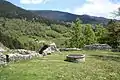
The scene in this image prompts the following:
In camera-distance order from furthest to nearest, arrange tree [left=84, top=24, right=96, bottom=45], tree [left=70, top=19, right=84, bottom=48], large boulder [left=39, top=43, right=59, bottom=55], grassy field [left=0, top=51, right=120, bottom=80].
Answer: tree [left=84, top=24, right=96, bottom=45] → tree [left=70, top=19, right=84, bottom=48] → large boulder [left=39, top=43, right=59, bottom=55] → grassy field [left=0, top=51, right=120, bottom=80]

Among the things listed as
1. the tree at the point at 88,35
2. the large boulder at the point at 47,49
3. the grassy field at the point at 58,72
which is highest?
the grassy field at the point at 58,72

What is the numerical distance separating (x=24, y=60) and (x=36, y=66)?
6.27 metres

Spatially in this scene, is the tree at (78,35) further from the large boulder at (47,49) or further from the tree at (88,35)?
the large boulder at (47,49)

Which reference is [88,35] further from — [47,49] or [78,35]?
[47,49]

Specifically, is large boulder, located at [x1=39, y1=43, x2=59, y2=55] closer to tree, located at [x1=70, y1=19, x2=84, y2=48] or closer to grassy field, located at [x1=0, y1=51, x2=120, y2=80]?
grassy field, located at [x1=0, y1=51, x2=120, y2=80]

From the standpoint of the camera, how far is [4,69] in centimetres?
3103

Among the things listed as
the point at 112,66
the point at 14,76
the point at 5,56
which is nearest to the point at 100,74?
the point at 112,66

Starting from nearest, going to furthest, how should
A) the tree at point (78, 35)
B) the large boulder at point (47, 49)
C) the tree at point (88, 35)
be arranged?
1. the large boulder at point (47, 49)
2. the tree at point (78, 35)
3. the tree at point (88, 35)

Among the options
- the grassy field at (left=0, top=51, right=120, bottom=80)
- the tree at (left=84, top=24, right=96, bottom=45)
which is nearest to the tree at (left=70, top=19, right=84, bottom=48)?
the tree at (left=84, top=24, right=96, bottom=45)

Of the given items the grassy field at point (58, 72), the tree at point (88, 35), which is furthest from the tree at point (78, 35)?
the grassy field at point (58, 72)

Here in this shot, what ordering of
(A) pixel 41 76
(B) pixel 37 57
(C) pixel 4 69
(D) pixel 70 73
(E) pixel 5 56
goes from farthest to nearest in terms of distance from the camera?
1. (B) pixel 37 57
2. (E) pixel 5 56
3. (C) pixel 4 69
4. (D) pixel 70 73
5. (A) pixel 41 76

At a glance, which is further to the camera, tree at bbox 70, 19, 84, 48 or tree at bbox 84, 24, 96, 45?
tree at bbox 84, 24, 96, 45

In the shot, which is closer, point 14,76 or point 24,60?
point 14,76

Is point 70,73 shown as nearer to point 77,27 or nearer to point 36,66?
point 36,66
